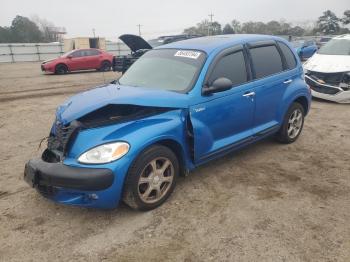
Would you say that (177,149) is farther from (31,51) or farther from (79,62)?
(31,51)

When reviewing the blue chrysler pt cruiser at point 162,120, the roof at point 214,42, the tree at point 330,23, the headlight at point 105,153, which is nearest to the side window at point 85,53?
the blue chrysler pt cruiser at point 162,120

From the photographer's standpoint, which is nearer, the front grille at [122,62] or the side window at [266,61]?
the side window at [266,61]

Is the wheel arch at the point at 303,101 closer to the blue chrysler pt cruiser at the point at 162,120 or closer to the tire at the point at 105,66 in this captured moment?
the blue chrysler pt cruiser at the point at 162,120

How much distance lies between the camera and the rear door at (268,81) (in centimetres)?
512

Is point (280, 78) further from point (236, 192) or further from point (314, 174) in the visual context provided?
point (236, 192)

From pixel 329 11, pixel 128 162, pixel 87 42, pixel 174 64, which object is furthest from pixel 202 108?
pixel 329 11

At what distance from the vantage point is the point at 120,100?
392cm

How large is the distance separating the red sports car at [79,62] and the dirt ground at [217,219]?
1438 centimetres

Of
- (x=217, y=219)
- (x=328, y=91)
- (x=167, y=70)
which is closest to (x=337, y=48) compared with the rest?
(x=328, y=91)

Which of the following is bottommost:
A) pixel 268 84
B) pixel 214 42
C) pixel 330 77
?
pixel 330 77

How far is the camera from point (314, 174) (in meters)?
4.84

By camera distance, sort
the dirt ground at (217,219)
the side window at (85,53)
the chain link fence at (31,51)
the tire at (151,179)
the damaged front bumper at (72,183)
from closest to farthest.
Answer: the dirt ground at (217,219) → the damaged front bumper at (72,183) → the tire at (151,179) → the side window at (85,53) → the chain link fence at (31,51)

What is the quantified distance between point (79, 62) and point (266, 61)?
15.9 meters

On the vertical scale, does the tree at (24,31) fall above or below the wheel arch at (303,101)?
above
